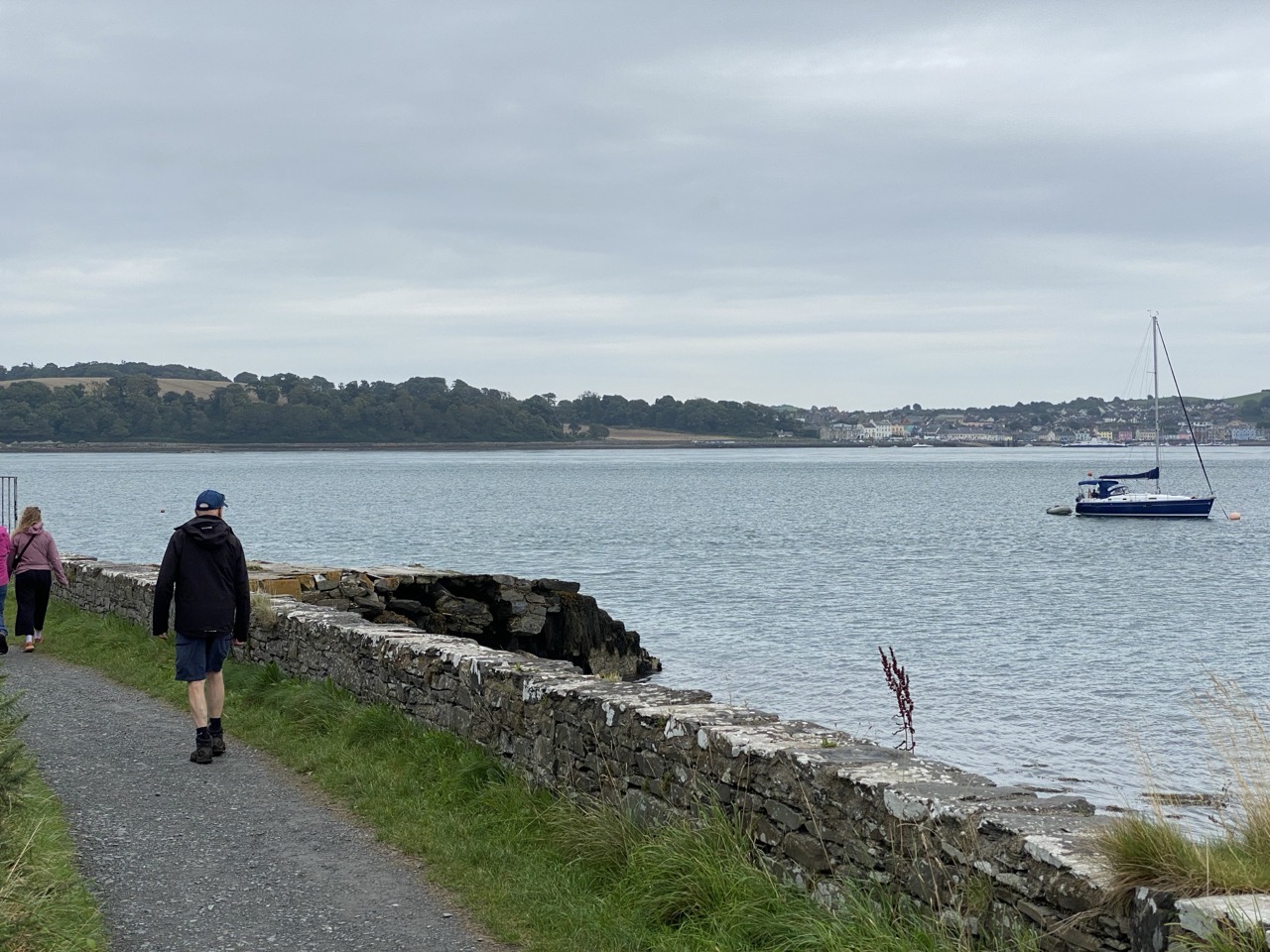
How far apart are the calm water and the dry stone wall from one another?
1.19 m

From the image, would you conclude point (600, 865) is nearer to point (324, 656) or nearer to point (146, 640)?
point (324, 656)

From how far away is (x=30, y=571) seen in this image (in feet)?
48.3

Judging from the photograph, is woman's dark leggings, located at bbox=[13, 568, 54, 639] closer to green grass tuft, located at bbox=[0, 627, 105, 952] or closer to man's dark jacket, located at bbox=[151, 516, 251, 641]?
man's dark jacket, located at bbox=[151, 516, 251, 641]

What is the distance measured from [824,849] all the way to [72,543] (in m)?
54.1

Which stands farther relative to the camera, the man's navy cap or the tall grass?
the man's navy cap

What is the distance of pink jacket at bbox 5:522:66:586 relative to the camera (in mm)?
14766

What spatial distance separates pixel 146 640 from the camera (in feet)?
46.1

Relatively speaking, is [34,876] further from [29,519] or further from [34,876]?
[29,519]

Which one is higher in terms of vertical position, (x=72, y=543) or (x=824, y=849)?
(x=824, y=849)

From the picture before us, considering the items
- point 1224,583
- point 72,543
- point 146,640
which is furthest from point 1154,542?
point 146,640

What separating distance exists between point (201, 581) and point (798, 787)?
16.9 feet

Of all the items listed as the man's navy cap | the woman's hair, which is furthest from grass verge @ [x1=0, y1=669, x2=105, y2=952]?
the woman's hair

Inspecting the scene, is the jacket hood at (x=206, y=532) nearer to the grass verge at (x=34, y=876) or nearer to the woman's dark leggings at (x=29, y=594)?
the grass verge at (x=34, y=876)

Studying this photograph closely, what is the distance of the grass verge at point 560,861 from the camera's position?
5.14 metres
